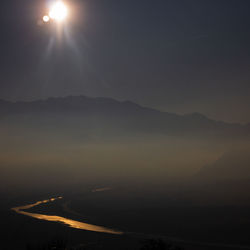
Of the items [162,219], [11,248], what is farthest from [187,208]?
[11,248]

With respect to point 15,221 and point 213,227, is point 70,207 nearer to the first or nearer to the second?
point 15,221

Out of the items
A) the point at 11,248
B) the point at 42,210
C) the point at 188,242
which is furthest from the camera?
the point at 42,210

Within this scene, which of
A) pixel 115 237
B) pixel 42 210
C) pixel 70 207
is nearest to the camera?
pixel 115 237

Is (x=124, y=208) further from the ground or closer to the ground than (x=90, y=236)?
further from the ground

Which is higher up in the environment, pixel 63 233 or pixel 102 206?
pixel 102 206

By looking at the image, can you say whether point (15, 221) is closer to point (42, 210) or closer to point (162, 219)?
point (42, 210)

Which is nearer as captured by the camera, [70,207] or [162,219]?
[162,219]

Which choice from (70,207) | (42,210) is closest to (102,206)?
(70,207)

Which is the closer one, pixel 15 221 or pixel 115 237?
pixel 115 237

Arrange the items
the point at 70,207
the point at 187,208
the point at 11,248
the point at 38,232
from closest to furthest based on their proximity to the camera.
→ 1. the point at 11,248
2. the point at 38,232
3. the point at 187,208
4. the point at 70,207
